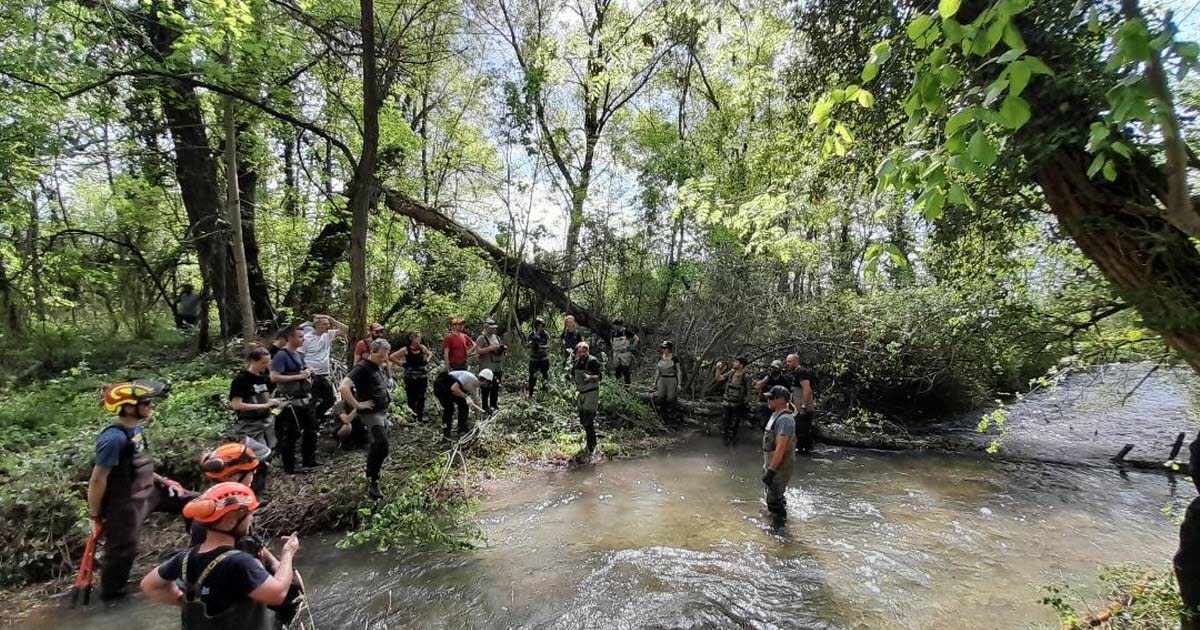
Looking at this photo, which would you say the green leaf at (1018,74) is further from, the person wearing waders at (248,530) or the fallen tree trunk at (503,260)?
the fallen tree trunk at (503,260)

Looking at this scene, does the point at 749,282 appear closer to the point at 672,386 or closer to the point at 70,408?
the point at 672,386

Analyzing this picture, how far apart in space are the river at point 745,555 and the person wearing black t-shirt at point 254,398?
1611 millimetres

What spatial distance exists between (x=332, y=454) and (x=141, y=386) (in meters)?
3.94

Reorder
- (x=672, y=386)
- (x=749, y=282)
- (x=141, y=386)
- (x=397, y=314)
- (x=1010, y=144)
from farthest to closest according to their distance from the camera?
(x=397, y=314) → (x=749, y=282) → (x=672, y=386) → (x=141, y=386) → (x=1010, y=144)

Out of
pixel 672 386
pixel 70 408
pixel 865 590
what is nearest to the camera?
pixel 865 590

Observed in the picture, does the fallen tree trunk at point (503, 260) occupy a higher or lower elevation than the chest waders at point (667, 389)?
higher

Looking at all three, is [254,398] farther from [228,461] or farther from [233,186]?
[233,186]

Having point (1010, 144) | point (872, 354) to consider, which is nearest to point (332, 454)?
point (1010, 144)

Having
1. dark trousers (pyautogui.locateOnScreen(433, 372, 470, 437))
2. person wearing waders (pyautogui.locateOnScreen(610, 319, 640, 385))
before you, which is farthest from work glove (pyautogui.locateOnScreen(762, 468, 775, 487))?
person wearing waders (pyautogui.locateOnScreen(610, 319, 640, 385))

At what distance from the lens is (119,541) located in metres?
4.35

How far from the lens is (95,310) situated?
13.8 m

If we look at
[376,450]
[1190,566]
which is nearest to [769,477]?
[1190,566]

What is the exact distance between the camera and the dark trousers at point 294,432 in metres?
7.03

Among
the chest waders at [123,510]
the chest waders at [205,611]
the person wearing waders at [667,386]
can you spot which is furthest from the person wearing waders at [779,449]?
the chest waders at [123,510]
